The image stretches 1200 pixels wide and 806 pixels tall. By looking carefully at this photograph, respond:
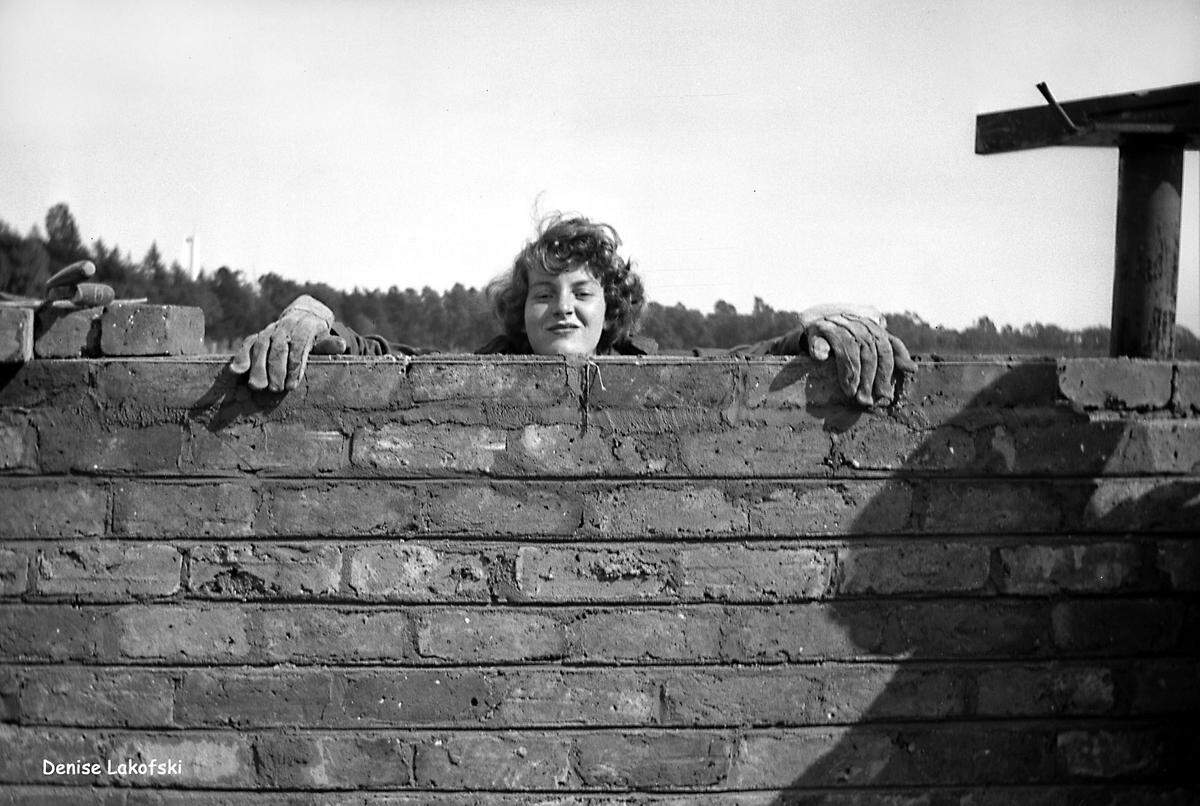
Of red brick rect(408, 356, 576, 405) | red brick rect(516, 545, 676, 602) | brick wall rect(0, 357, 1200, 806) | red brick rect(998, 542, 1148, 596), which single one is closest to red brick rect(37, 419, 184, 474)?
brick wall rect(0, 357, 1200, 806)

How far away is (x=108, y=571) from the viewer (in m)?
2.79

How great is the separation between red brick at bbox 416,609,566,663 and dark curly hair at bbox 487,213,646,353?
1198 mm

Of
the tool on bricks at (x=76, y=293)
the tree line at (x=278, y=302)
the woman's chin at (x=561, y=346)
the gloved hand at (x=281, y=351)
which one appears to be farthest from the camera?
the tree line at (x=278, y=302)

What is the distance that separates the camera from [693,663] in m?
2.83

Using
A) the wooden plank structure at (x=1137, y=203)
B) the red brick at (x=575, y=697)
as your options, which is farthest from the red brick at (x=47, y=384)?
the wooden plank structure at (x=1137, y=203)

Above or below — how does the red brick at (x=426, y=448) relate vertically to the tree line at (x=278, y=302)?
below

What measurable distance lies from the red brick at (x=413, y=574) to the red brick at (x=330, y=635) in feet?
0.20

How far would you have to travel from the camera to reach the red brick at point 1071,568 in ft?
9.46

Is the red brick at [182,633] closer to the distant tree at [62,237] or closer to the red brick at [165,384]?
the red brick at [165,384]

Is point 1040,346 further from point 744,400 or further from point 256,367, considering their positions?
point 256,367

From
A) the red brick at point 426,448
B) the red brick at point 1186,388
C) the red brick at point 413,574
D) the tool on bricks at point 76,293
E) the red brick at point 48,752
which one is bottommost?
the red brick at point 48,752

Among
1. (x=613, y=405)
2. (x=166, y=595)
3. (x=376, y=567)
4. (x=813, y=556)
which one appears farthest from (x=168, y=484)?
(x=813, y=556)

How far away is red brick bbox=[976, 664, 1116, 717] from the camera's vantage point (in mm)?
2873

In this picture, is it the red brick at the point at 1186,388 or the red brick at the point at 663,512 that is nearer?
the red brick at the point at 663,512
